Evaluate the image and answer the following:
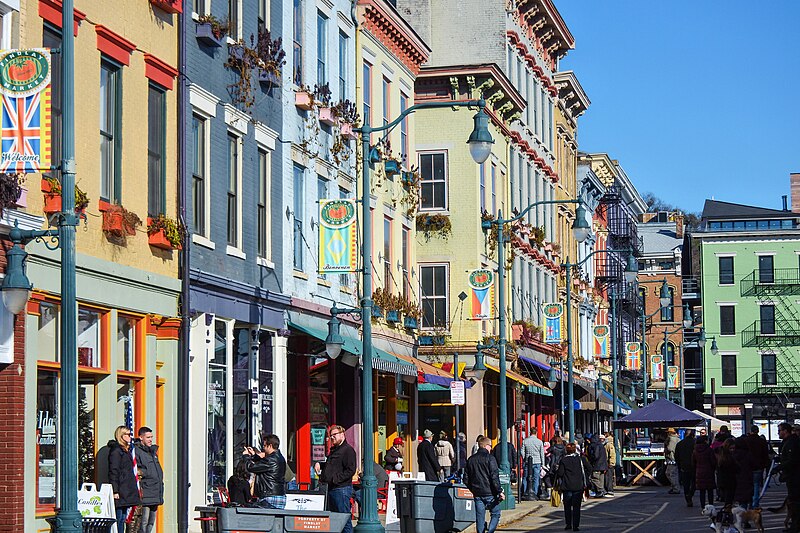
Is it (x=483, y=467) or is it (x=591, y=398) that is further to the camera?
(x=591, y=398)

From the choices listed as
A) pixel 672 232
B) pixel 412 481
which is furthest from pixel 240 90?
pixel 672 232

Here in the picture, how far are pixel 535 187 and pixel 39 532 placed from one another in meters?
40.3

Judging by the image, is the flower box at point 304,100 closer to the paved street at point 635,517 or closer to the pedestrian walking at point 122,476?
the paved street at point 635,517

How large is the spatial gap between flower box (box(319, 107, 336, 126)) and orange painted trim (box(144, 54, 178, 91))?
7980mm

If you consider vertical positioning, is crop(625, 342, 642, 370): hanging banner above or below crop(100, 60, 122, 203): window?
below

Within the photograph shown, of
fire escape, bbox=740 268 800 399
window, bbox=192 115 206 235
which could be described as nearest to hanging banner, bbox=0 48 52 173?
window, bbox=192 115 206 235

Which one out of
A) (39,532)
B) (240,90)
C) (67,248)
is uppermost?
(240,90)

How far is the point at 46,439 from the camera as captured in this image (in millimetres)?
18406

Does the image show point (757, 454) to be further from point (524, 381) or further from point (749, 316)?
point (749, 316)

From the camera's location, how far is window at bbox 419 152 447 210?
148 feet

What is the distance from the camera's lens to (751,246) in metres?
95.0

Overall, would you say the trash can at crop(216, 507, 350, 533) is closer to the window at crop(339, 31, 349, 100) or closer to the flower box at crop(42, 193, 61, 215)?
the flower box at crop(42, 193, 61, 215)

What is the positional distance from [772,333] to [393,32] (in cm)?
6355

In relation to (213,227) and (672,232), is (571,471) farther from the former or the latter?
(672,232)
